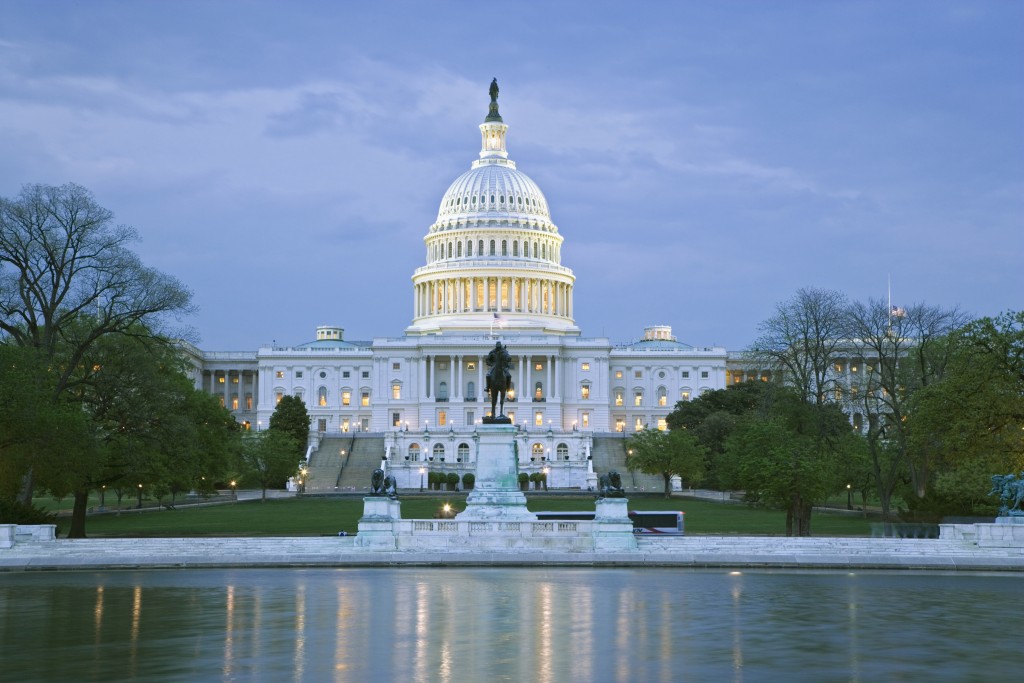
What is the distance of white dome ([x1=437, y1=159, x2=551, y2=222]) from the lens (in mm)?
166250

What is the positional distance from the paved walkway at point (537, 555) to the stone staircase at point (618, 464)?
54752 mm

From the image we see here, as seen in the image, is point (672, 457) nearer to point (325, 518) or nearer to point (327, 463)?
point (327, 463)

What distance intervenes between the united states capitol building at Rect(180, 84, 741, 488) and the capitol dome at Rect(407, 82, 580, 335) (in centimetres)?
17

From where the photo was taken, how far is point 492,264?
163 m

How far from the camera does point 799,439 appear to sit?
59562 millimetres

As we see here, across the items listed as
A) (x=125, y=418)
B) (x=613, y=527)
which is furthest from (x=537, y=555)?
(x=125, y=418)

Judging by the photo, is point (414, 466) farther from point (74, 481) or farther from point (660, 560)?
point (660, 560)

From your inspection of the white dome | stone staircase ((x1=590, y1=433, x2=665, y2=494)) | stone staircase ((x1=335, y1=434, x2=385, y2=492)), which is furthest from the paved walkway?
the white dome

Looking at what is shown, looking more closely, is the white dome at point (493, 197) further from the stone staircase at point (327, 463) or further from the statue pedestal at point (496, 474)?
the statue pedestal at point (496, 474)

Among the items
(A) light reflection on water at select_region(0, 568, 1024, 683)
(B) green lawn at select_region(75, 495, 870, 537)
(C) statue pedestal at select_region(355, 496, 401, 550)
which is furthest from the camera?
(B) green lawn at select_region(75, 495, 870, 537)

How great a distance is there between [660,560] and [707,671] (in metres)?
21.4

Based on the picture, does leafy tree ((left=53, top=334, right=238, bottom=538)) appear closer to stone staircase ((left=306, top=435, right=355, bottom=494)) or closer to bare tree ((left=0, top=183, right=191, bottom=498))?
bare tree ((left=0, top=183, right=191, bottom=498))

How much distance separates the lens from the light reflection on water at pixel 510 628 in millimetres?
19219

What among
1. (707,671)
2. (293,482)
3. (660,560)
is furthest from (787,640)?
(293,482)
